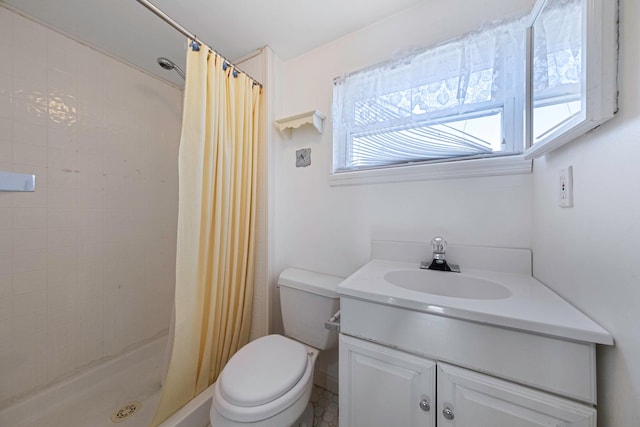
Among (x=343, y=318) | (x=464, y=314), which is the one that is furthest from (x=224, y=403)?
(x=464, y=314)

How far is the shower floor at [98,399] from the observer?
1083mm

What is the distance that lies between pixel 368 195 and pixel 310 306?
700mm

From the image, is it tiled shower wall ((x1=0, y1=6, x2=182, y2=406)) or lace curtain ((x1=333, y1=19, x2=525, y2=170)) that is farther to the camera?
tiled shower wall ((x1=0, y1=6, x2=182, y2=406))

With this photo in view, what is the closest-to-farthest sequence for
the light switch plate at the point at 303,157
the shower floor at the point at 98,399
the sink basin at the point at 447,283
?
the sink basin at the point at 447,283
the shower floor at the point at 98,399
the light switch plate at the point at 303,157

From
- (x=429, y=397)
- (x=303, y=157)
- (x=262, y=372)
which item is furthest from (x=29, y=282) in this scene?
(x=429, y=397)

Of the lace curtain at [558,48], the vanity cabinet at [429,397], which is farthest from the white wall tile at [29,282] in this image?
the lace curtain at [558,48]

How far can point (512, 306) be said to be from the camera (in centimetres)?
61

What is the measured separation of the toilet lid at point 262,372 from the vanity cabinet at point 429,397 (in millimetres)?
225

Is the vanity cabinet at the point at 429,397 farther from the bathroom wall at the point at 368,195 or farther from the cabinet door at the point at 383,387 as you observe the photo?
the bathroom wall at the point at 368,195

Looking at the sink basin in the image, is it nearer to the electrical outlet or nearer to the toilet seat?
the electrical outlet

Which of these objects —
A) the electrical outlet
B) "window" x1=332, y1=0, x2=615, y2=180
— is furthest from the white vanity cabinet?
"window" x1=332, y1=0, x2=615, y2=180

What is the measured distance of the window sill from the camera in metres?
0.92

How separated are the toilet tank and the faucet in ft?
1.58

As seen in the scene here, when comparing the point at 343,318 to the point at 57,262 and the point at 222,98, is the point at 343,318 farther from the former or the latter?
the point at 57,262
